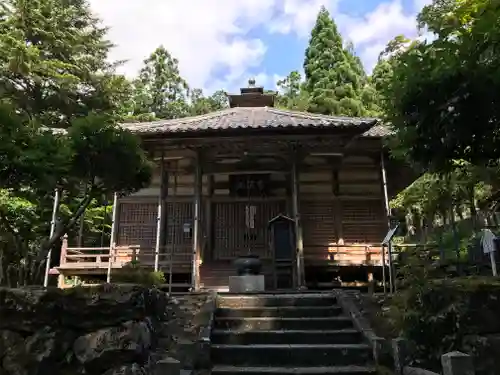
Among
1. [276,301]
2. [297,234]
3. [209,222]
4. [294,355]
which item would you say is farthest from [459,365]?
[209,222]

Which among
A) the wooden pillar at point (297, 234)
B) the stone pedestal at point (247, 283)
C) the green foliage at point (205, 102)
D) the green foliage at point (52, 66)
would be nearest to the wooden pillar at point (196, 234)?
the stone pedestal at point (247, 283)

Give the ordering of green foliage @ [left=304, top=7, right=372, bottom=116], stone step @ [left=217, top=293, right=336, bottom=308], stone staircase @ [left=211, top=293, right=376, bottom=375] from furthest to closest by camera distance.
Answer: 1. green foliage @ [left=304, top=7, right=372, bottom=116]
2. stone step @ [left=217, top=293, right=336, bottom=308]
3. stone staircase @ [left=211, top=293, right=376, bottom=375]

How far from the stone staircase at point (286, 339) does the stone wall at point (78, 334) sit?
68 cm

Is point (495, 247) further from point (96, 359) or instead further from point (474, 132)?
point (96, 359)

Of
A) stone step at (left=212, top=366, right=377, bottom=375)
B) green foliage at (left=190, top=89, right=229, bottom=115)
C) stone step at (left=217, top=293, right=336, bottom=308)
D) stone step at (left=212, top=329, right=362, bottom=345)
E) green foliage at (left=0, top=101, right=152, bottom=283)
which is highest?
green foliage at (left=190, top=89, right=229, bottom=115)

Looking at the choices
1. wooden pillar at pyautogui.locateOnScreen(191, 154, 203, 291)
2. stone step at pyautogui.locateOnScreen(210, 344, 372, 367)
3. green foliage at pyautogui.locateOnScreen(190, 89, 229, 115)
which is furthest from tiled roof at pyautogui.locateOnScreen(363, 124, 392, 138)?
green foliage at pyautogui.locateOnScreen(190, 89, 229, 115)

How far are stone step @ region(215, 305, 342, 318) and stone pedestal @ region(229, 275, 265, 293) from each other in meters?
2.26

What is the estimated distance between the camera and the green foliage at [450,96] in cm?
509

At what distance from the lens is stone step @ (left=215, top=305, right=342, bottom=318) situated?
7719 mm

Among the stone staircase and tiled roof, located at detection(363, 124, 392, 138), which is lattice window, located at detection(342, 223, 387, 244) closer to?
tiled roof, located at detection(363, 124, 392, 138)

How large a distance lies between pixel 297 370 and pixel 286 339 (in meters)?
0.90

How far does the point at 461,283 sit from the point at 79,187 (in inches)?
240

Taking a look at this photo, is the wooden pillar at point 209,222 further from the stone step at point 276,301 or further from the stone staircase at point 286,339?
the stone staircase at point 286,339

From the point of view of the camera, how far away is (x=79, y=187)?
7.34 meters
